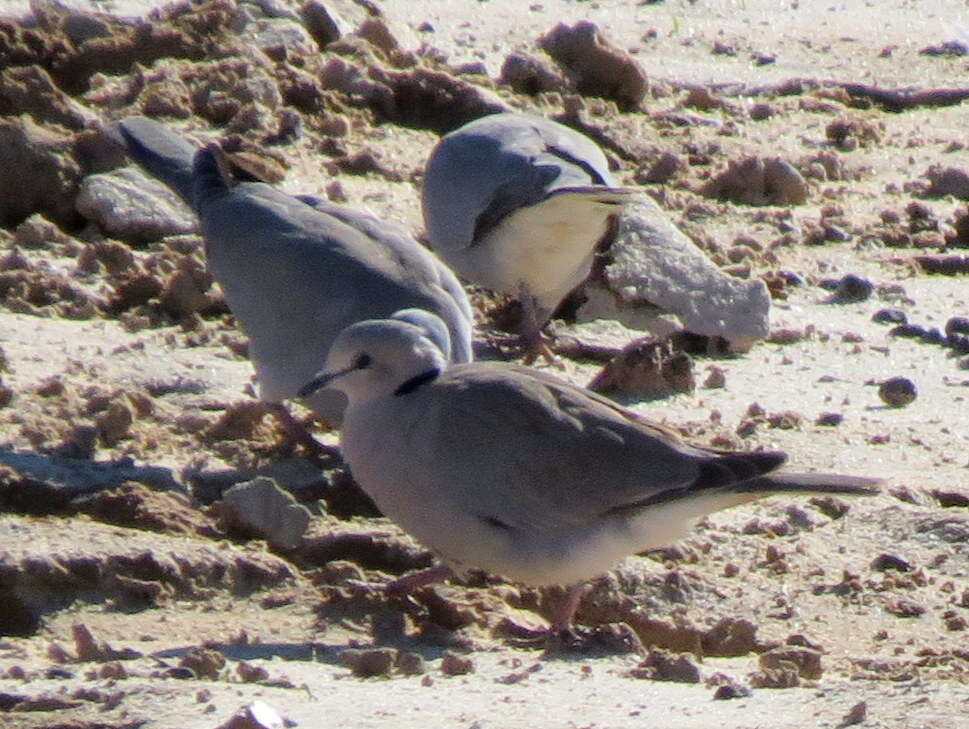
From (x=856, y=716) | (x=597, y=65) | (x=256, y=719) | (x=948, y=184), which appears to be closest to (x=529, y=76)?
(x=597, y=65)

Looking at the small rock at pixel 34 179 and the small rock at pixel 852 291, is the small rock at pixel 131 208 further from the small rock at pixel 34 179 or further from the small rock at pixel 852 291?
the small rock at pixel 852 291

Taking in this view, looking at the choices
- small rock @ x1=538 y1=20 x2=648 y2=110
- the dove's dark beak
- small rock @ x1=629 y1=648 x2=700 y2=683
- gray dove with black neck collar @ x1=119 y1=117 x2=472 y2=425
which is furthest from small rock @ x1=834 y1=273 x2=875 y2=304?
small rock @ x1=629 y1=648 x2=700 y2=683

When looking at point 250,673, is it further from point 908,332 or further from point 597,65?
point 597,65

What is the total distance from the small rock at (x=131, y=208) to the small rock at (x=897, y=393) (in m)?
2.42

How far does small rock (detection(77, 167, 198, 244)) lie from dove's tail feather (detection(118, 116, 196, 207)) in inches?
11.4

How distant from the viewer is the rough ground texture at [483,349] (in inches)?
182

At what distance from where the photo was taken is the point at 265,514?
5473 millimetres

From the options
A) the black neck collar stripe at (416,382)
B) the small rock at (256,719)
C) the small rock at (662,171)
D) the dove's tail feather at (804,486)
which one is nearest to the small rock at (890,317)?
the small rock at (662,171)

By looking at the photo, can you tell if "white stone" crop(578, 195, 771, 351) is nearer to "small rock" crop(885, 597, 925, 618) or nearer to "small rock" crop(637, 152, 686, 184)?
"small rock" crop(637, 152, 686, 184)

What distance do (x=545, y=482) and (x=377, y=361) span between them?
56cm

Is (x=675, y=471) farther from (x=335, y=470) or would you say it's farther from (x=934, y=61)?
(x=934, y=61)

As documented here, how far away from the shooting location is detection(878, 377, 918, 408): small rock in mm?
6926

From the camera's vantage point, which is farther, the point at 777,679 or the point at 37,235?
the point at 37,235

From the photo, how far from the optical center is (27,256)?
7.29m
